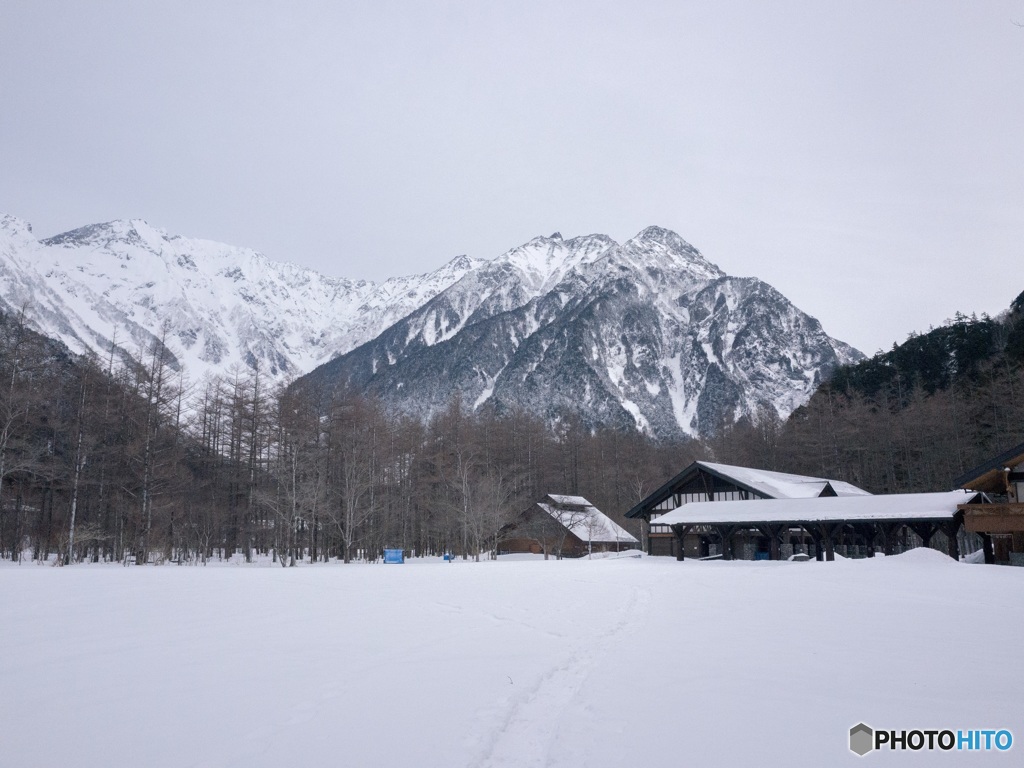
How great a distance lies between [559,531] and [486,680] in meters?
43.8

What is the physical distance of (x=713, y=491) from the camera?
43.8 m

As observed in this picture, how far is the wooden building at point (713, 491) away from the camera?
40.9 meters

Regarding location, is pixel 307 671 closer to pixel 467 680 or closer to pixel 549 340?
pixel 467 680

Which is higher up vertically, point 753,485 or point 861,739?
point 753,485

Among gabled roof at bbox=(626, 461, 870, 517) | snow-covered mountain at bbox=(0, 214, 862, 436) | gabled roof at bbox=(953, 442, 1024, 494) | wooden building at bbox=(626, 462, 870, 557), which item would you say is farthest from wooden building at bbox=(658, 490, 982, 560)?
snow-covered mountain at bbox=(0, 214, 862, 436)

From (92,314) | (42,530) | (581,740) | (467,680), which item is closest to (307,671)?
(467,680)

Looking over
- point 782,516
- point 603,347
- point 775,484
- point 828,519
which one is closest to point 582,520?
point 775,484

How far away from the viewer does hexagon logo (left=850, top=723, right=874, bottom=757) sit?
512 centimetres

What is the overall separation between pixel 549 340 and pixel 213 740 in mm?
156095

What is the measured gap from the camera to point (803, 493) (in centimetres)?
4178

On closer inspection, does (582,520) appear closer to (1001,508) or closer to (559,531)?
(559,531)

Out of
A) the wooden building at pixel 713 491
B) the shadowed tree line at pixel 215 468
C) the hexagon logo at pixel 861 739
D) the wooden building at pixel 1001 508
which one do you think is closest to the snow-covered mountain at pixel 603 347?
the shadowed tree line at pixel 215 468

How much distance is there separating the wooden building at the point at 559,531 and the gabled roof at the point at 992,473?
90.4 feet

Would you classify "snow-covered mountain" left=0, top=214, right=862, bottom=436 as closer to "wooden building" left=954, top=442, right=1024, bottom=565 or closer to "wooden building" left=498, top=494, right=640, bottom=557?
Result: "wooden building" left=498, top=494, right=640, bottom=557
